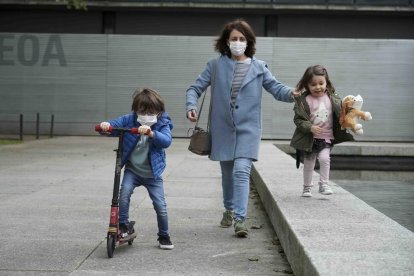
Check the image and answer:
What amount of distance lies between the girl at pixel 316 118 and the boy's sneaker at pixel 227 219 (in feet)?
2.86

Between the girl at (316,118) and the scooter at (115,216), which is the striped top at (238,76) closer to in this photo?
the girl at (316,118)

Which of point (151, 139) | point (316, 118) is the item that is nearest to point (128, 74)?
point (316, 118)

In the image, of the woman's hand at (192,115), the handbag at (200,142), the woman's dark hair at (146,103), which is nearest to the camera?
the woman's dark hair at (146,103)

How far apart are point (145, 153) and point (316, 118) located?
7.11 ft

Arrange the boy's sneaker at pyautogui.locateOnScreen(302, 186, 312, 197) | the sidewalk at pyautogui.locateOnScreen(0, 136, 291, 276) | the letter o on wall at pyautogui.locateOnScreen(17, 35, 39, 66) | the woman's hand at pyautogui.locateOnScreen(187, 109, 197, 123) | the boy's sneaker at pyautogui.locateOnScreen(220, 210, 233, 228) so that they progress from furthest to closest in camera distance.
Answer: the letter o on wall at pyautogui.locateOnScreen(17, 35, 39, 66)
the boy's sneaker at pyautogui.locateOnScreen(302, 186, 312, 197)
the boy's sneaker at pyautogui.locateOnScreen(220, 210, 233, 228)
the woman's hand at pyautogui.locateOnScreen(187, 109, 197, 123)
the sidewalk at pyautogui.locateOnScreen(0, 136, 291, 276)

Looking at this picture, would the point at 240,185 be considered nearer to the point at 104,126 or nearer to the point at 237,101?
the point at 237,101

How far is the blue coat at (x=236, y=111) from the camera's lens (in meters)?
6.30

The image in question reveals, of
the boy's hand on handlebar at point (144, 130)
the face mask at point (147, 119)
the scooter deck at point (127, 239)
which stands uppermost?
the face mask at point (147, 119)

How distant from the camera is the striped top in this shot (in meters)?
6.37

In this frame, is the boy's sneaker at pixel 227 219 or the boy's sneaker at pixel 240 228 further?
the boy's sneaker at pixel 227 219

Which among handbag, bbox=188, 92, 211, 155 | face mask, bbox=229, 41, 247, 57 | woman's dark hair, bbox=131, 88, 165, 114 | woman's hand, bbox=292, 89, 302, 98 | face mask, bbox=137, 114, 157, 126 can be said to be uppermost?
→ face mask, bbox=229, 41, 247, 57

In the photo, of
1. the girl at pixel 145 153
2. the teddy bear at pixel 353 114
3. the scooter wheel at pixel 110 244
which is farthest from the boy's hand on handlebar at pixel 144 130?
the teddy bear at pixel 353 114

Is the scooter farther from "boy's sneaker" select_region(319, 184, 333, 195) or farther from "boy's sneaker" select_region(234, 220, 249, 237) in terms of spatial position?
"boy's sneaker" select_region(319, 184, 333, 195)

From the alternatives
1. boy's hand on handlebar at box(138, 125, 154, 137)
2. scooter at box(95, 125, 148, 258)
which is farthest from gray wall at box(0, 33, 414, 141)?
boy's hand on handlebar at box(138, 125, 154, 137)
